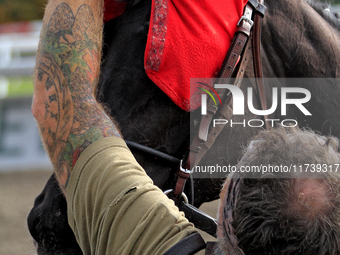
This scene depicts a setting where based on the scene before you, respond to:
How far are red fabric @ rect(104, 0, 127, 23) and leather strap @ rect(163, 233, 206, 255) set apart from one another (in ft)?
3.07

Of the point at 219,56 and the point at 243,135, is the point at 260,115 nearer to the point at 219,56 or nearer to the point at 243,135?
the point at 243,135

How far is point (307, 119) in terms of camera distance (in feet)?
5.93

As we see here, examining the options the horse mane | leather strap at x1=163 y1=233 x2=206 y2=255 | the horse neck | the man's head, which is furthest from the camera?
the horse mane

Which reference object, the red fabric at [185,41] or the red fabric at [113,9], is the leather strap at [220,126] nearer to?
the red fabric at [185,41]

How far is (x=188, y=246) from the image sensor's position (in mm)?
1089

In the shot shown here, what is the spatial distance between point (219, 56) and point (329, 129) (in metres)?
0.70

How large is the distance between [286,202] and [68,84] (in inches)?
32.5

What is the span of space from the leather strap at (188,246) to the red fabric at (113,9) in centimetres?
94

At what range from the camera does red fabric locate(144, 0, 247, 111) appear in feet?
4.75

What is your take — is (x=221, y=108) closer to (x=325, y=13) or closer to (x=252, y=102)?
(x=252, y=102)

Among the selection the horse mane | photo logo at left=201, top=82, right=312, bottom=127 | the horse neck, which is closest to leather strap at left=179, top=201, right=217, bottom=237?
photo logo at left=201, top=82, right=312, bottom=127

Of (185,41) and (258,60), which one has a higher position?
(185,41)

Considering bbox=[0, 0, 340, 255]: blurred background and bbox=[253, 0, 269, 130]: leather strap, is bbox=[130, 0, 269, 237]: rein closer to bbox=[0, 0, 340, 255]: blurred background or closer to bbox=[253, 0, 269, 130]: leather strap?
bbox=[253, 0, 269, 130]: leather strap

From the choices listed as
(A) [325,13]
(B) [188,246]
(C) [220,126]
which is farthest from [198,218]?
(A) [325,13]
